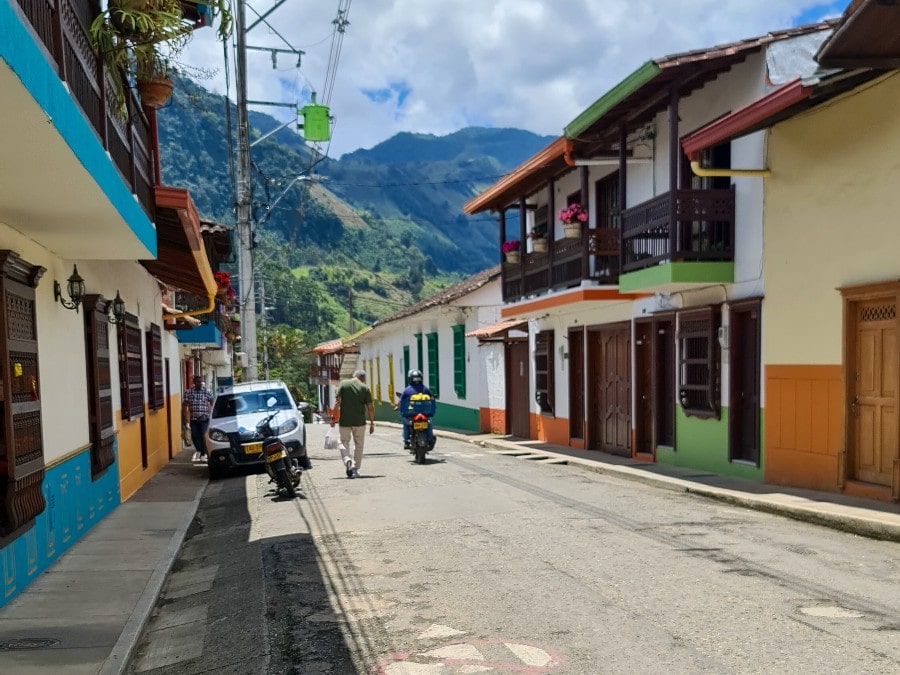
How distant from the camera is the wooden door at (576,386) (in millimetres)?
17000

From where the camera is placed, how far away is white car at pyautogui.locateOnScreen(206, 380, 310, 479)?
1314 centimetres

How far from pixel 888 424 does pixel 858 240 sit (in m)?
2.08

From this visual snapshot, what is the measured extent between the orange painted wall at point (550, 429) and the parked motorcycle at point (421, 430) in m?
4.15

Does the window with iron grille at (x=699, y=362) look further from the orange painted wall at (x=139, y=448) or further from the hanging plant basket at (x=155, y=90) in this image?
the orange painted wall at (x=139, y=448)

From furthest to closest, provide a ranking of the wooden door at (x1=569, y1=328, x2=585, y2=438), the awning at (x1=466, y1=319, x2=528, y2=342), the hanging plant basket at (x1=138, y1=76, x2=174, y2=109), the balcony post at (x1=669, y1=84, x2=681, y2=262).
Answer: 1. the awning at (x1=466, y1=319, x2=528, y2=342)
2. the wooden door at (x1=569, y1=328, x2=585, y2=438)
3. the balcony post at (x1=669, y1=84, x2=681, y2=262)
4. the hanging plant basket at (x1=138, y1=76, x2=174, y2=109)

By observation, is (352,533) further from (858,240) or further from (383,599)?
(858,240)

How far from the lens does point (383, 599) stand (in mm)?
5543

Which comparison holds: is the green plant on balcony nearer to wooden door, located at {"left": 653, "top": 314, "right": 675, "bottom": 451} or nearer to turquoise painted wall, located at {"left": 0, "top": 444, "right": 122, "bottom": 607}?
turquoise painted wall, located at {"left": 0, "top": 444, "right": 122, "bottom": 607}

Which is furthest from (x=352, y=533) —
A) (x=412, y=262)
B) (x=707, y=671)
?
(x=412, y=262)

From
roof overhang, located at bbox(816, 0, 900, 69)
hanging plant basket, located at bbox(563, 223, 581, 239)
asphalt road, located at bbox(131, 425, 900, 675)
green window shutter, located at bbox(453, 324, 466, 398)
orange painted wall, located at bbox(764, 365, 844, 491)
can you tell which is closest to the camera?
asphalt road, located at bbox(131, 425, 900, 675)

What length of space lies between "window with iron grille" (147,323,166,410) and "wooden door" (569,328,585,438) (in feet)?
27.7

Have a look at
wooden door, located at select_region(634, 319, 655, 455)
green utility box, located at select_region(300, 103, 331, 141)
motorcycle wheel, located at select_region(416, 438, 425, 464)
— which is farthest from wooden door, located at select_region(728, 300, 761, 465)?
green utility box, located at select_region(300, 103, 331, 141)

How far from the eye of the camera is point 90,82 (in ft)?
19.7

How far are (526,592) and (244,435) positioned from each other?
343 inches
